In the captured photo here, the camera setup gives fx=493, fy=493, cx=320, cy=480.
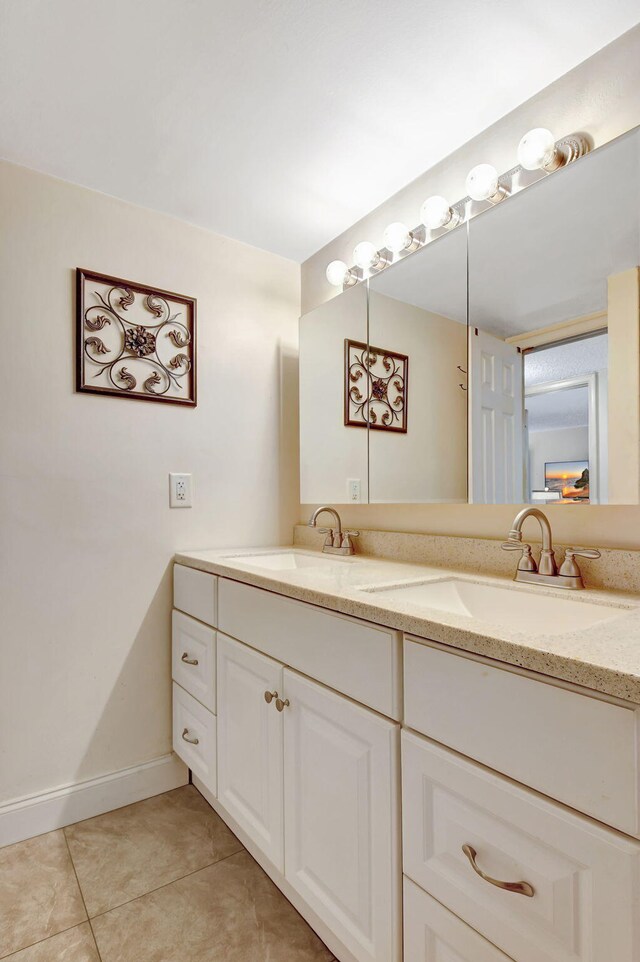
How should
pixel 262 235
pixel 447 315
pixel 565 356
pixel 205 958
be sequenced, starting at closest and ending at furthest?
pixel 205 958, pixel 565 356, pixel 447 315, pixel 262 235

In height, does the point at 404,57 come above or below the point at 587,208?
above

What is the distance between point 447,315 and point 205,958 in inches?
68.2

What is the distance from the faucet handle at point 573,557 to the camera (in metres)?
1.10

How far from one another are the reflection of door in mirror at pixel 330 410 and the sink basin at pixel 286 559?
244 mm

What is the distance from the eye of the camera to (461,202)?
57.6 inches

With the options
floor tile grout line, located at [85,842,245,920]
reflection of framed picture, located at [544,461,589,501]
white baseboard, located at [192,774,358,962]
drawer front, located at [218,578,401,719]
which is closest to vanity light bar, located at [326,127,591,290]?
reflection of framed picture, located at [544,461,589,501]

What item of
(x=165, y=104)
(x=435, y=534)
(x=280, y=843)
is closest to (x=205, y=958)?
(x=280, y=843)

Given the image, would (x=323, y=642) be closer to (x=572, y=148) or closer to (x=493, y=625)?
(x=493, y=625)

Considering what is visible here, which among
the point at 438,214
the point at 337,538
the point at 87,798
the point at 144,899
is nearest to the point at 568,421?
the point at 438,214

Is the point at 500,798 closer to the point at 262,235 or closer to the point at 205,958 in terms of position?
the point at 205,958

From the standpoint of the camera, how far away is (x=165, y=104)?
1.32 m

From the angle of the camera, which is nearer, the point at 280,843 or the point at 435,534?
the point at 280,843

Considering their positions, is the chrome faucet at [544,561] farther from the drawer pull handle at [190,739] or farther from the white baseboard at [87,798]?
the white baseboard at [87,798]

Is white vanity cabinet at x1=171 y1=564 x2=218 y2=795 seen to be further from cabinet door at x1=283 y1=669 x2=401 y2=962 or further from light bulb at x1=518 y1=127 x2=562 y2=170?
light bulb at x1=518 y1=127 x2=562 y2=170
